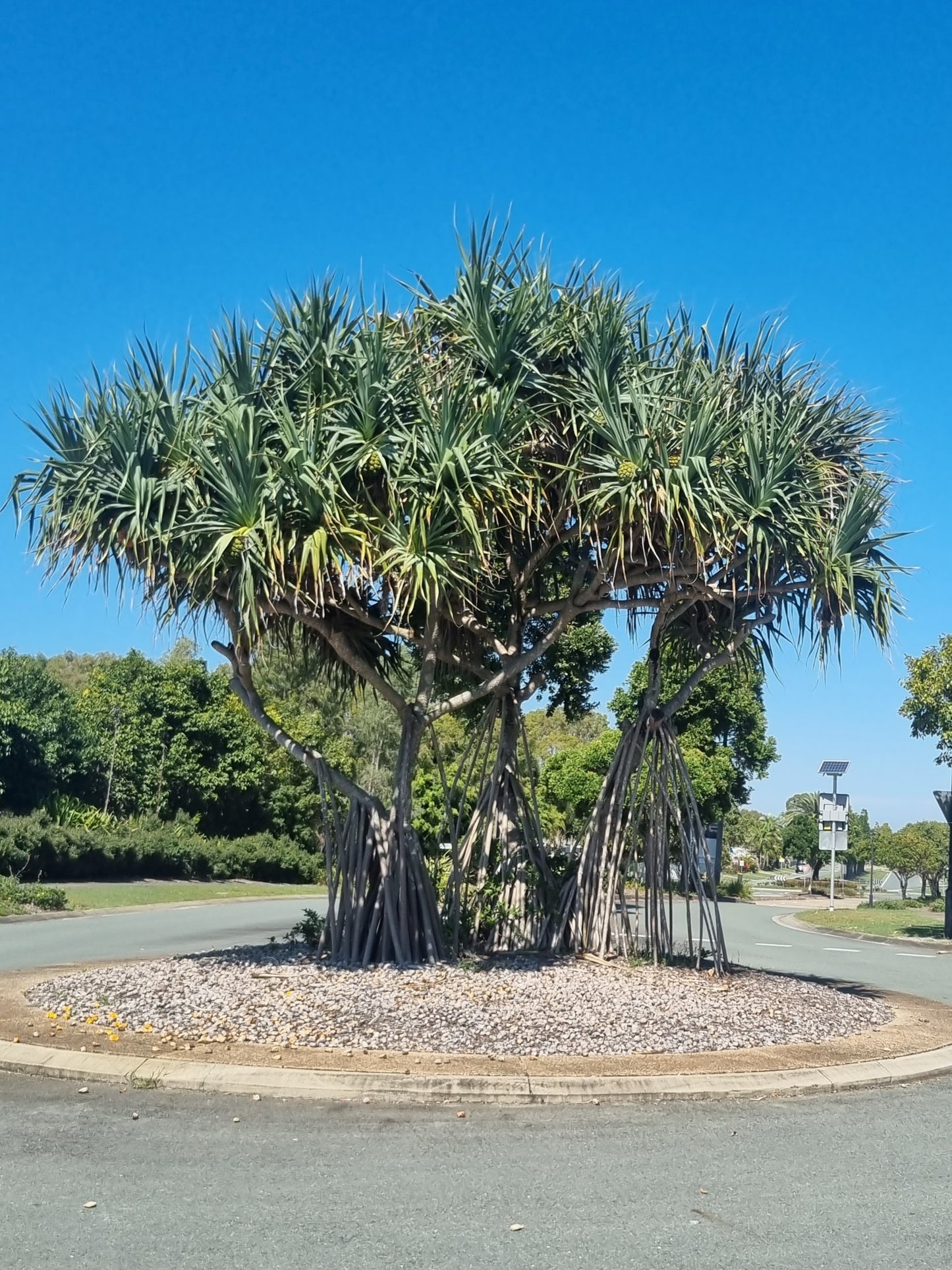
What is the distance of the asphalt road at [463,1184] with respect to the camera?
4.95 metres

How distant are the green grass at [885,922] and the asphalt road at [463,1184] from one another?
2024 cm

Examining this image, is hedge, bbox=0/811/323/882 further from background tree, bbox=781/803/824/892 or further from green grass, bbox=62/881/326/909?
background tree, bbox=781/803/824/892

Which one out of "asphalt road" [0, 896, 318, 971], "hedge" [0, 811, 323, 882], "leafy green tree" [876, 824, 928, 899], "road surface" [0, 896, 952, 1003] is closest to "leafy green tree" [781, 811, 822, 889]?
"leafy green tree" [876, 824, 928, 899]

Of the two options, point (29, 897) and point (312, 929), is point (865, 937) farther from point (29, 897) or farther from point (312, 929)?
point (312, 929)

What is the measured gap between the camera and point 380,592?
38.7 feet

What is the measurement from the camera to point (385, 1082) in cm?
765

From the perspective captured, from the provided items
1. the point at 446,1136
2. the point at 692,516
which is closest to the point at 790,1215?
the point at 446,1136

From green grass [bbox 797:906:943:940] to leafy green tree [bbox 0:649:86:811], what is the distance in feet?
76.7

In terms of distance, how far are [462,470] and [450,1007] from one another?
4.23 meters

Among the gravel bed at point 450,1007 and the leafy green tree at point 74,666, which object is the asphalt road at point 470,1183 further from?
the leafy green tree at point 74,666

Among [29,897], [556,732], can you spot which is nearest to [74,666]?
[556,732]

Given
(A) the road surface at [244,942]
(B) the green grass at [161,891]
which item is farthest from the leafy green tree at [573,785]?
(B) the green grass at [161,891]

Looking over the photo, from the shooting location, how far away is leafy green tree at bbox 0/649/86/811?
36.9 metres

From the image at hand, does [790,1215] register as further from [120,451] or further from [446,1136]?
[120,451]
